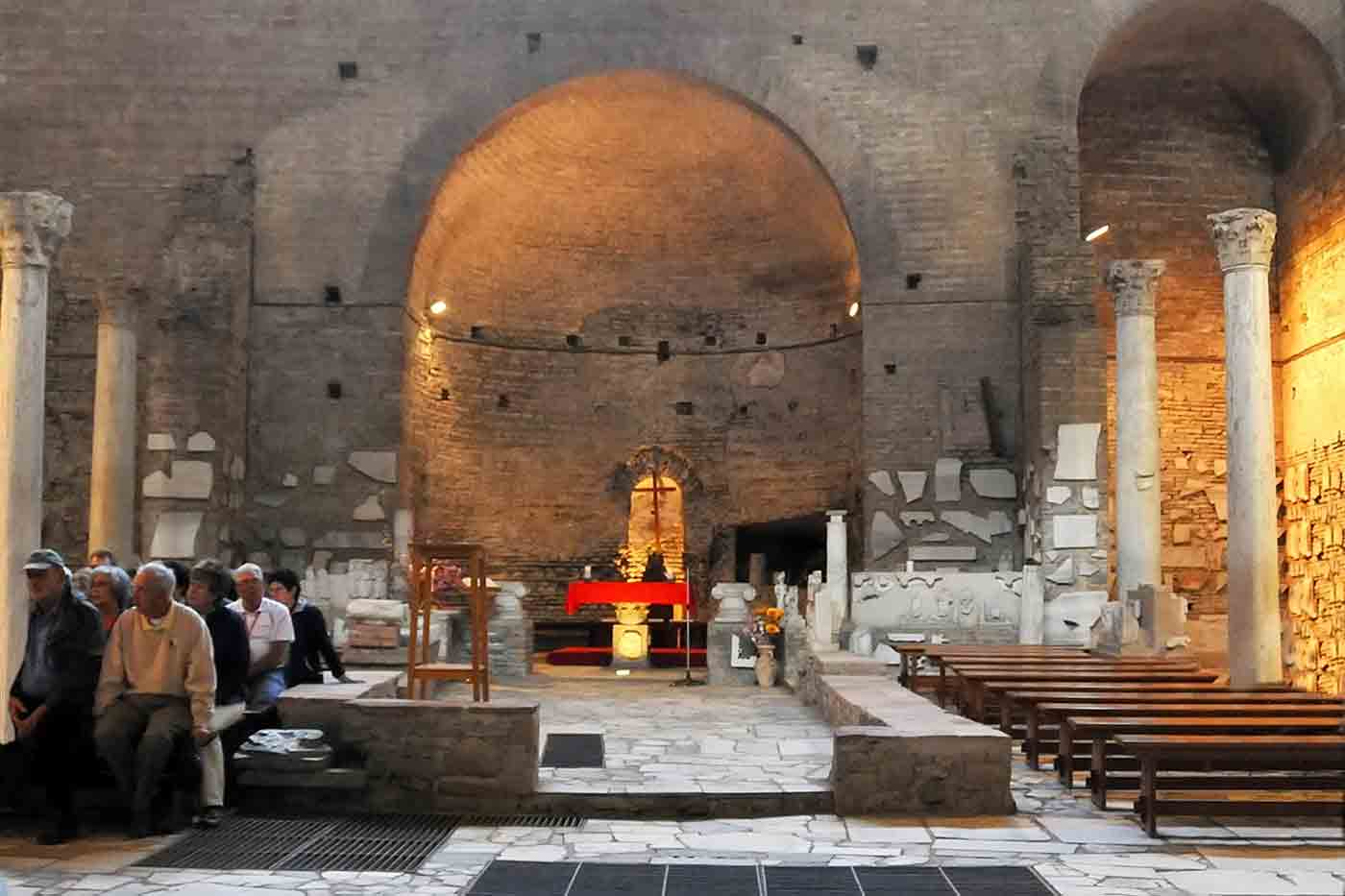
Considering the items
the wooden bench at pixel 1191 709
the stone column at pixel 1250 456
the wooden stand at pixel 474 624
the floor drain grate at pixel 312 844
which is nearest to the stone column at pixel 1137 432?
the stone column at pixel 1250 456

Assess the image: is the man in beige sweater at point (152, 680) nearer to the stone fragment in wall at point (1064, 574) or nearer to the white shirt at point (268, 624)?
the white shirt at point (268, 624)

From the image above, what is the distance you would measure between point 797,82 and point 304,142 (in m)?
5.69

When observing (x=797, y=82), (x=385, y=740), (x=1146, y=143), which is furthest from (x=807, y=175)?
(x=385, y=740)

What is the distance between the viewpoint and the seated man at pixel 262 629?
780cm

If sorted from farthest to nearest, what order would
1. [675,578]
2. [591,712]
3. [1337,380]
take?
1. [675,578]
2. [1337,380]
3. [591,712]

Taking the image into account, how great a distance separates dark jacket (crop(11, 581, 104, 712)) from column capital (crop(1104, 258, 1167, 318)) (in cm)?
984

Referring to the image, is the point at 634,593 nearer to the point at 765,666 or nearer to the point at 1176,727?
the point at 765,666

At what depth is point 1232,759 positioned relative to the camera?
622cm

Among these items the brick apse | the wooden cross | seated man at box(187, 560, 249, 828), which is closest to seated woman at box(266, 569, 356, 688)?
seated man at box(187, 560, 249, 828)

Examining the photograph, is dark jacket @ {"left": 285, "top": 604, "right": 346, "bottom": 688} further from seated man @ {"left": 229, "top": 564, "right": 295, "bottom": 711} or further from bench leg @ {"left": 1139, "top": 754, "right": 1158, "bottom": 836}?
bench leg @ {"left": 1139, "top": 754, "right": 1158, "bottom": 836}

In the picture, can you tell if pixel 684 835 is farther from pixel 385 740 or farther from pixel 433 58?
pixel 433 58

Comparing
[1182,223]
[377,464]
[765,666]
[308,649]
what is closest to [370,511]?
[377,464]

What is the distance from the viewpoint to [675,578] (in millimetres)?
19281

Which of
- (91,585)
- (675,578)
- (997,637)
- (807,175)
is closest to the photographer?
(91,585)
